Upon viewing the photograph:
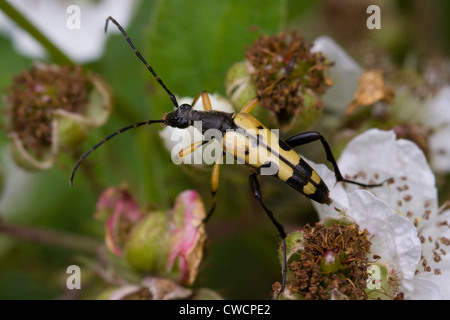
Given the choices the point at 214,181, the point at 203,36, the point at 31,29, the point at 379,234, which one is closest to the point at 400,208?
the point at 379,234

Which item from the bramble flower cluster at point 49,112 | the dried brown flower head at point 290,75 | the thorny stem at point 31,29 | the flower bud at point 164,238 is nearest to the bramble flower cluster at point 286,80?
the dried brown flower head at point 290,75

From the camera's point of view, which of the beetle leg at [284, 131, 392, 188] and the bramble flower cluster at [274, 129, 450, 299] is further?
the beetle leg at [284, 131, 392, 188]

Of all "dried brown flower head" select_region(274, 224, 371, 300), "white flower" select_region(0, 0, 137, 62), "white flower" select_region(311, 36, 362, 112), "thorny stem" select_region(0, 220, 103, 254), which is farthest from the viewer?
"white flower" select_region(0, 0, 137, 62)

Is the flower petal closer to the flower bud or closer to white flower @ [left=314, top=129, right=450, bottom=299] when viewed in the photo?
white flower @ [left=314, top=129, right=450, bottom=299]

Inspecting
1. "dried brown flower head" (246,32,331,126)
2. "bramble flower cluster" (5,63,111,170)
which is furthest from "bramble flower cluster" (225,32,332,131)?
"bramble flower cluster" (5,63,111,170)

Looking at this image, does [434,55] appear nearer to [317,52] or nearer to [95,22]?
[317,52]

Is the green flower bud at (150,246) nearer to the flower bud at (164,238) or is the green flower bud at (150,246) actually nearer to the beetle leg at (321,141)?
the flower bud at (164,238)

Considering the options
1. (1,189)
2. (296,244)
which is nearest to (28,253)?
(1,189)

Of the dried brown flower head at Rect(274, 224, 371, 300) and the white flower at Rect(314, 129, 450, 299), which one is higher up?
the white flower at Rect(314, 129, 450, 299)

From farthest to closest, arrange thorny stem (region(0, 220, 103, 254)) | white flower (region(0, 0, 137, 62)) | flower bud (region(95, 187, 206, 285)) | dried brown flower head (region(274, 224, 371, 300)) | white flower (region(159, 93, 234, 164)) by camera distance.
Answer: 1. white flower (region(0, 0, 137, 62))
2. thorny stem (region(0, 220, 103, 254))
3. white flower (region(159, 93, 234, 164))
4. flower bud (region(95, 187, 206, 285))
5. dried brown flower head (region(274, 224, 371, 300))
